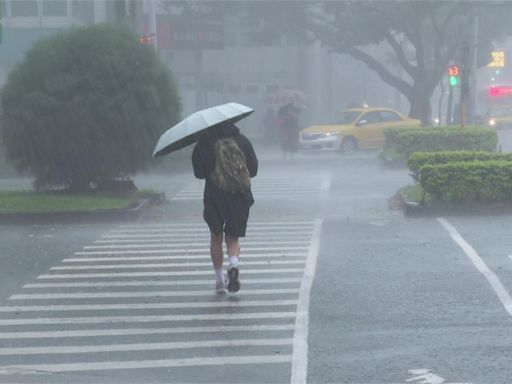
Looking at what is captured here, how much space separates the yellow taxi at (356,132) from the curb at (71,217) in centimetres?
2045

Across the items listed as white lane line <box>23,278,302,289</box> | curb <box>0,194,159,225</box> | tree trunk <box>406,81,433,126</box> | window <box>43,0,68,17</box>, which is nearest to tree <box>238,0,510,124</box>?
tree trunk <box>406,81,433,126</box>

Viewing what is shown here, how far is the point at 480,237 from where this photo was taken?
14.5m

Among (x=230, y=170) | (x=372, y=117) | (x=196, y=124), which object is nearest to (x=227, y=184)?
(x=230, y=170)

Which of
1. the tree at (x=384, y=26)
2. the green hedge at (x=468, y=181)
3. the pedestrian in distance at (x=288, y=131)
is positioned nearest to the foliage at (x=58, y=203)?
the green hedge at (x=468, y=181)

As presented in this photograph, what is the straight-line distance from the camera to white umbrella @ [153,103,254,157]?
10.4 m

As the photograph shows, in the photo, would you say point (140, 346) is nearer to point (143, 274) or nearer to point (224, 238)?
point (224, 238)

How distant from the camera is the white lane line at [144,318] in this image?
966 cm

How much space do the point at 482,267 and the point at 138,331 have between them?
426cm

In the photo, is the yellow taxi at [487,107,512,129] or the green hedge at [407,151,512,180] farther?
the yellow taxi at [487,107,512,129]

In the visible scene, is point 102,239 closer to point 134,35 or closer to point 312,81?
point 134,35

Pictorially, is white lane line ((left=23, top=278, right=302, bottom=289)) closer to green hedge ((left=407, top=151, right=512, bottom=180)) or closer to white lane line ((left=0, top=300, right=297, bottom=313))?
white lane line ((left=0, top=300, right=297, bottom=313))

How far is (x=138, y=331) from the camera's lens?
926 cm

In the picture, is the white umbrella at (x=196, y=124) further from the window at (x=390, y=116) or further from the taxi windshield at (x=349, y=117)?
the window at (x=390, y=116)

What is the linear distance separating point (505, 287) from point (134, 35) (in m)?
12.2
